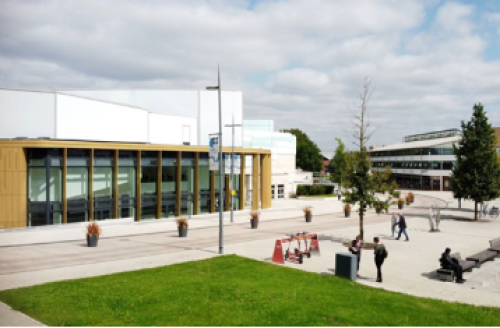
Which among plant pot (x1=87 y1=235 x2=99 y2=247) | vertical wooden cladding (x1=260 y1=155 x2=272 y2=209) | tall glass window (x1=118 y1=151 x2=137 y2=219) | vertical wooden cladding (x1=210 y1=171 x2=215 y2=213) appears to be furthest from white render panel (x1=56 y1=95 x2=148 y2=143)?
plant pot (x1=87 y1=235 x2=99 y2=247)

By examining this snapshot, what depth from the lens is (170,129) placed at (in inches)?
1810

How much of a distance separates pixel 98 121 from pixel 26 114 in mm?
5663

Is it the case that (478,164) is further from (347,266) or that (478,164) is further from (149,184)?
(149,184)

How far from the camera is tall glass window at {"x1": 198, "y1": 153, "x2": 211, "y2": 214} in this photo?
38000 millimetres

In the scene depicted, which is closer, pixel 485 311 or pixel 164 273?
pixel 485 311

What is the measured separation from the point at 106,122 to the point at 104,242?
1544cm

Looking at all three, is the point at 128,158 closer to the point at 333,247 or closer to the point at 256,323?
the point at 333,247

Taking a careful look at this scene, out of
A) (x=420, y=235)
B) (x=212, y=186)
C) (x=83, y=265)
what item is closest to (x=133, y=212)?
(x=212, y=186)

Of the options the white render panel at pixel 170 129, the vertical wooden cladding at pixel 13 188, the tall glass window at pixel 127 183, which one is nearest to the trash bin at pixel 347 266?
the vertical wooden cladding at pixel 13 188

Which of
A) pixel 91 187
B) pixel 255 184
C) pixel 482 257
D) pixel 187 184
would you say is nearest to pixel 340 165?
pixel 482 257

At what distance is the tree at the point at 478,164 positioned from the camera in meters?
35.3

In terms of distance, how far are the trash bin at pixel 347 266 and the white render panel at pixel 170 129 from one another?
105 feet

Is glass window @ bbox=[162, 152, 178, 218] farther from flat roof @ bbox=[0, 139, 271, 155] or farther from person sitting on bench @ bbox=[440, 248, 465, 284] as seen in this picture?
person sitting on bench @ bbox=[440, 248, 465, 284]

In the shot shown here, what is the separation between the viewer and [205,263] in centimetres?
1700
